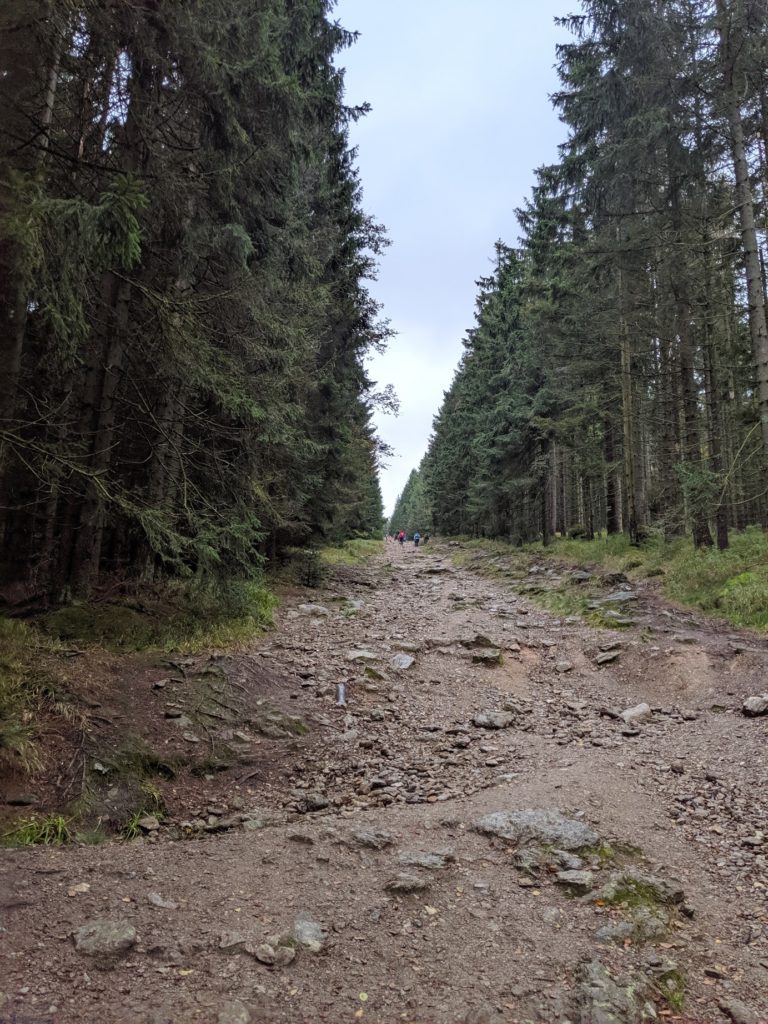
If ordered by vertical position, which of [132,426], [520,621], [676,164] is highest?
[676,164]

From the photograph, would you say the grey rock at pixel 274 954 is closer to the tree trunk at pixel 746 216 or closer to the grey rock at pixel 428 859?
the grey rock at pixel 428 859

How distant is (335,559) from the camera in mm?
23688

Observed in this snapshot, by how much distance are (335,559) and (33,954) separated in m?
20.9

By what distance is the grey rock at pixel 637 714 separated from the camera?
283 inches

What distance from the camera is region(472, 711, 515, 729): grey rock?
288 inches

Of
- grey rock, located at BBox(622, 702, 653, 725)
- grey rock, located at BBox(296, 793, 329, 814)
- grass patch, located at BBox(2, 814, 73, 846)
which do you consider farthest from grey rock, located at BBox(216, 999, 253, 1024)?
grey rock, located at BBox(622, 702, 653, 725)

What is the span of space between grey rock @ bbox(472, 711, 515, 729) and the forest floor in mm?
35

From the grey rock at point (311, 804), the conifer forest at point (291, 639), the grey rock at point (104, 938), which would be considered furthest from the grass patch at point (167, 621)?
the grey rock at point (104, 938)

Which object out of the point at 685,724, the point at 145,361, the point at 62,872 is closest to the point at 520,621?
the point at 685,724

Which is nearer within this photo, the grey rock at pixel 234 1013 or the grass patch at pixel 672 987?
the grey rock at pixel 234 1013

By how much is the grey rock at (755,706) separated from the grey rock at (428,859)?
4831mm

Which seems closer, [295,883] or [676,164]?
[295,883]

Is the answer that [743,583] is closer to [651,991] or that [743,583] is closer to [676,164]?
[651,991]

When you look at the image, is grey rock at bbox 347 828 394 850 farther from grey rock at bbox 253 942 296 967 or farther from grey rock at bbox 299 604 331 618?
grey rock at bbox 299 604 331 618
